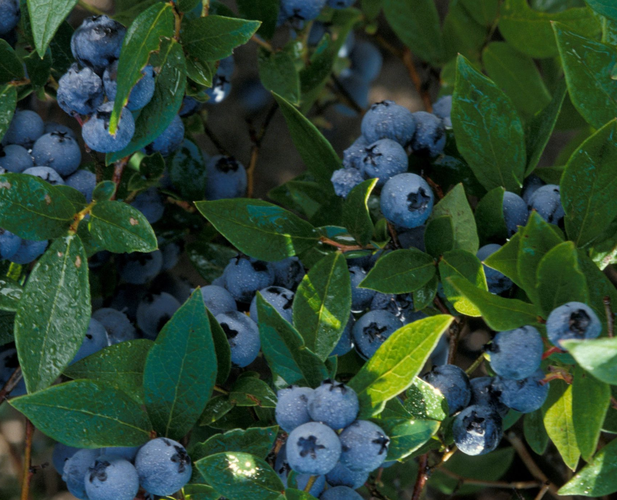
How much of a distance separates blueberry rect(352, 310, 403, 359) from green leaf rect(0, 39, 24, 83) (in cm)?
55

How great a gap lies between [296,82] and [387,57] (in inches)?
32.6

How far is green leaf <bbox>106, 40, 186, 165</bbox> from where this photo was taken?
761mm

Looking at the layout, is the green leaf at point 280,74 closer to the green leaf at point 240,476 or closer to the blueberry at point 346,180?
the blueberry at point 346,180

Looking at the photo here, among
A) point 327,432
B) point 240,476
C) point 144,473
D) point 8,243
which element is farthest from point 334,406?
point 8,243

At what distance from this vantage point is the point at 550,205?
2.55 ft

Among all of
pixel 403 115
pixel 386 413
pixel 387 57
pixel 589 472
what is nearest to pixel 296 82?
pixel 403 115

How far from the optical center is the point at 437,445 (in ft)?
2.80

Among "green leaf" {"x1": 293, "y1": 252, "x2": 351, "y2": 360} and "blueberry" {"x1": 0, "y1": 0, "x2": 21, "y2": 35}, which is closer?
"green leaf" {"x1": 293, "y1": 252, "x2": 351, "y2": 360}

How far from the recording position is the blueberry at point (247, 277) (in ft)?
2.85

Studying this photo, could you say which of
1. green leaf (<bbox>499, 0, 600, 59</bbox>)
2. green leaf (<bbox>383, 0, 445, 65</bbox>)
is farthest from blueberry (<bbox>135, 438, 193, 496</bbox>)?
green leaf (<bbox>383, 0, 445, 65</bbox>)

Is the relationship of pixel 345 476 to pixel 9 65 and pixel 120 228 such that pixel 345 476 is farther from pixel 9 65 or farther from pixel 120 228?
pixel 9 65

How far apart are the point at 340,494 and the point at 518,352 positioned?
27cm

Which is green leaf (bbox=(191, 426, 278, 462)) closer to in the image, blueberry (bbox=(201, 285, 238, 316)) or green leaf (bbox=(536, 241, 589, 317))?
blueberry (bbox=(201, 285, 238, 316))

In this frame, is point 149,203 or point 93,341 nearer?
point 93,341
